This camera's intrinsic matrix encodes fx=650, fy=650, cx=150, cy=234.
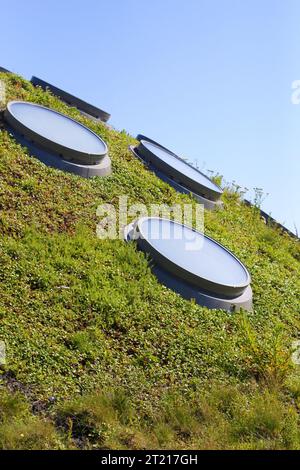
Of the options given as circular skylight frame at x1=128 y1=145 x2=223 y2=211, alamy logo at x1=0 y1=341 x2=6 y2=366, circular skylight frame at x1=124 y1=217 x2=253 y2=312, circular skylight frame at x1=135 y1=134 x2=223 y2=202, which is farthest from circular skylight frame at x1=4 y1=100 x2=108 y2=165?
alamy logo at x1=0 y1=341 x2=6 y2=366

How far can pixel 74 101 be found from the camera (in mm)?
16719

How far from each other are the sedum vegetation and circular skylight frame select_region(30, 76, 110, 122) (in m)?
4.70

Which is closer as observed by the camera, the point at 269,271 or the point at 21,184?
the point at 21,184

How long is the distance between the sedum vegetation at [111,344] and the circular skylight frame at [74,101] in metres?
4.70

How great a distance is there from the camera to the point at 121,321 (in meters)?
8.71

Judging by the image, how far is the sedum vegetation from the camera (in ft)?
22.4

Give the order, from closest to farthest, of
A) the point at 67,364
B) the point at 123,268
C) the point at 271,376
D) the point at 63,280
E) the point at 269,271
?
the point at 67,364 < the point at 271,376 < the point at 63,280 < the point at 123,268 < the point at 269,271

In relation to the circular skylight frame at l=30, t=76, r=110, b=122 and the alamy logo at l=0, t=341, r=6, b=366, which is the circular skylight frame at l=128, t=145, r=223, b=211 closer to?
the circular skylight frame at l=30, t=76, r=110, b=122

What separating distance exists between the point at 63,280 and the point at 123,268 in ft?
3.67

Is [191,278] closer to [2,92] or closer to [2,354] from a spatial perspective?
[2,354]

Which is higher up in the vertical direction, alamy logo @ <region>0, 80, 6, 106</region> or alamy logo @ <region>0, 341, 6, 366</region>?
alamy logo @ <region>0, 80, 6, 106</region>

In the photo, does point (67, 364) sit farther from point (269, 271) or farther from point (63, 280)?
point (269, 271)

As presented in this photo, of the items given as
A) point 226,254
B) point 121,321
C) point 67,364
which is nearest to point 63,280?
point 121,321
